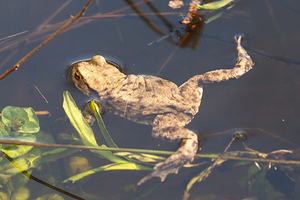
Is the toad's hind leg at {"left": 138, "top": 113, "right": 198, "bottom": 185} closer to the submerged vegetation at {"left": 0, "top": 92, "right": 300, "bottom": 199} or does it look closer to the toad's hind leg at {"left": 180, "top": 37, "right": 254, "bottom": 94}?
the submerged vegetation at {"left": 0, "top": 92, "right": 300, "bottom": 199}

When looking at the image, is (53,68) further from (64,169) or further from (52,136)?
(64,169)

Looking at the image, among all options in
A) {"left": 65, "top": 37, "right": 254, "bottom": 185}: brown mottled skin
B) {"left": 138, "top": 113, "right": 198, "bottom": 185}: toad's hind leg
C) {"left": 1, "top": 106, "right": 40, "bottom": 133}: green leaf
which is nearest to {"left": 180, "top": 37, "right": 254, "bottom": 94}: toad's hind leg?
{"left": 65, "top": 37, "right": 254, "bottom": 185}: brown mottled skin

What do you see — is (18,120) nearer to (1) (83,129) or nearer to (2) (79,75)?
(1) (83,129)

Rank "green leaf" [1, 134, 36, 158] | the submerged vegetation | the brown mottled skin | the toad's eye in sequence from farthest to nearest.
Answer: the toad's eye
the brown mottled skin
"green leaf" [1, 134, 36, 158]
the submerged vegetation

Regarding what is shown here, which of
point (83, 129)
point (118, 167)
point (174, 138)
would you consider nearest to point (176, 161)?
point (174, 138)

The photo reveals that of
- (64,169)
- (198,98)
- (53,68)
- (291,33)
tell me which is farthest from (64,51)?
(291,33)
